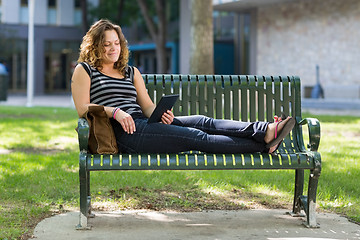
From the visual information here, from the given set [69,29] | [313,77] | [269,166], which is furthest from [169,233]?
[69,29]

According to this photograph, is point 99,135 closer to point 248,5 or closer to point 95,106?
point 95,106

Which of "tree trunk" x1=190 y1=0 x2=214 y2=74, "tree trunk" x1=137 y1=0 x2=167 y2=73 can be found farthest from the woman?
"tree trunk" x1=137 y1=0 x2=167 y2=73

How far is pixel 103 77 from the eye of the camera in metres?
4.12

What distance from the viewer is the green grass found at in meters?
4.32

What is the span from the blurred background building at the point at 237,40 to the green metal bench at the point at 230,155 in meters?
17.4

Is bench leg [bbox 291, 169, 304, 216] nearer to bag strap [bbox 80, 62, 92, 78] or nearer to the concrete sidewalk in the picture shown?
the concrete sidewalk

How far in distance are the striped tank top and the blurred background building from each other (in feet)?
59.2

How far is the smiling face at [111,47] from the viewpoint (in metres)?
4.12

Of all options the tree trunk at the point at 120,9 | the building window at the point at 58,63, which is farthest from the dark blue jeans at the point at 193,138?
the building window at the point at 58,63

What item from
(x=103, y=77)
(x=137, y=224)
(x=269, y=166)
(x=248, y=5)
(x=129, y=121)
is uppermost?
(x=248, y=5)

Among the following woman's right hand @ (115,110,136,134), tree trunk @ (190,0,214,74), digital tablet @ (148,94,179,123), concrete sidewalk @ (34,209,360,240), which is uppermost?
tree trunk @ (190,0,214,74)

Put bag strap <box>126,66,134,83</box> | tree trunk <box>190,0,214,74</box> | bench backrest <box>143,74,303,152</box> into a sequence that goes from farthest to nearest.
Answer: tree trunk <box>190,0,214,74</box> → bench backrest <box>143,74,303,152</box> → bag strap <box>126,66,134,83</box>

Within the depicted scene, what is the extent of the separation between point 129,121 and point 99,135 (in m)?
0.22

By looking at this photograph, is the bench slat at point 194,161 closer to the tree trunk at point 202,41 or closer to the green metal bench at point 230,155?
the green metal bench at point 230,155
